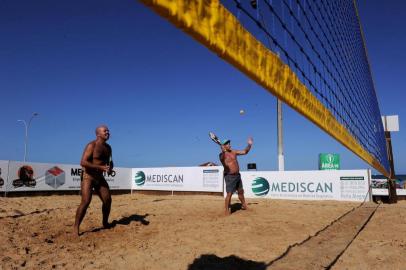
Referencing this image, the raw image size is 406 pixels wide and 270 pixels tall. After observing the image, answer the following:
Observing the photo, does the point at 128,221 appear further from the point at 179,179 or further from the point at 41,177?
the point at 179,179

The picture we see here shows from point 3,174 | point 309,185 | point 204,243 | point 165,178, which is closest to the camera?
point 204,243

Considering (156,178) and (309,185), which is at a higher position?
(156,178)

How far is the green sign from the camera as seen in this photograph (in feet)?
117

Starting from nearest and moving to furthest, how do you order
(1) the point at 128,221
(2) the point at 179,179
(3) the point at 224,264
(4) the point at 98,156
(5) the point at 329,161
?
(3) the point at 224,264 → (4) the point at 98,156 → (1) the point at 128,221 → (2) the point at 179,179 → (5) the point at 329,161

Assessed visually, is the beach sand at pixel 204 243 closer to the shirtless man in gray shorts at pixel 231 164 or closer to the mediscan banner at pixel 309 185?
the shirtless man in gray shorts at pixel 231 164

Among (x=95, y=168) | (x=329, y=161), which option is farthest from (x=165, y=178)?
(x=329, y=161)

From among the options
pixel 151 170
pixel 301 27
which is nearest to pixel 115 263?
pixel 301 27

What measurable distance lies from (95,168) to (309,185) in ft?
31.0

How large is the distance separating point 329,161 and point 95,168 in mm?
34236

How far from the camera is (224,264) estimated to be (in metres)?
3.36

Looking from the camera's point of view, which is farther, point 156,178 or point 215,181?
point 156,178

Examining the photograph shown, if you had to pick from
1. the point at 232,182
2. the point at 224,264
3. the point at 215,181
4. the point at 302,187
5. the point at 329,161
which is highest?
the point at 329,161

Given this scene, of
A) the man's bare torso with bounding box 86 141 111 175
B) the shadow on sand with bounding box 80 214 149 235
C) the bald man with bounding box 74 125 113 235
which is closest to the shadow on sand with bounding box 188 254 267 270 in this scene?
the bald man with bounding box 74 125 113 235

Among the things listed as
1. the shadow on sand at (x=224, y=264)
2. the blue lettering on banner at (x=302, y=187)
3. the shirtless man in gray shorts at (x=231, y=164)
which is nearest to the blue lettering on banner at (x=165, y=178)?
the blue lettering on banner at (x=302, y=187)
